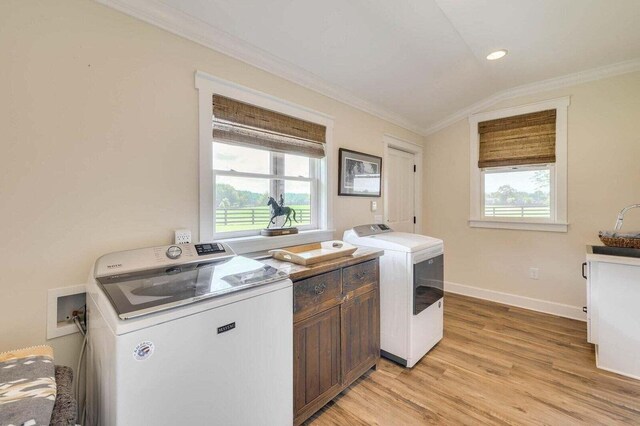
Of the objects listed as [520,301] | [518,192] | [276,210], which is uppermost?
[518,192]

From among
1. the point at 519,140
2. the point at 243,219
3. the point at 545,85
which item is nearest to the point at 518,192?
the point at 519,140

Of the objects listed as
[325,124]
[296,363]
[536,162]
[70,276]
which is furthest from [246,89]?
[536,162]

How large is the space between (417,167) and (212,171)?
120 inches

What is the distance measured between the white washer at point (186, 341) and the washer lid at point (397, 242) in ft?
3.64

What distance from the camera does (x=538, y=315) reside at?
3.08m

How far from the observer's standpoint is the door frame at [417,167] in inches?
128

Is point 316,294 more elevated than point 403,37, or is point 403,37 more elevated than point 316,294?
point 403,37

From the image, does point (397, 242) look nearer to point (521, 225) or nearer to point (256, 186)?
point (256, 186)

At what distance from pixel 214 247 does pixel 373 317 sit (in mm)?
1260

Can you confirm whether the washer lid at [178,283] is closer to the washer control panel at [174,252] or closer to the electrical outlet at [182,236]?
the washer control panel at [174,252]

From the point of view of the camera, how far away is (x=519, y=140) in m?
3.22

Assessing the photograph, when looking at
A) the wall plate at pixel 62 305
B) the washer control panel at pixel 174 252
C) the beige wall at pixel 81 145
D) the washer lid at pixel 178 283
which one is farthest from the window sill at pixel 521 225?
the wall plate at pixel 62 305

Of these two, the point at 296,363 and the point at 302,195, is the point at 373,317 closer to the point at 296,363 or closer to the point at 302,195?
the point at 296,363

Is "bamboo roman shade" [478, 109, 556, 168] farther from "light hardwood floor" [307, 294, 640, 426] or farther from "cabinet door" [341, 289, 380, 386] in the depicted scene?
"cabinet door" [341, 289, 380, 386]
